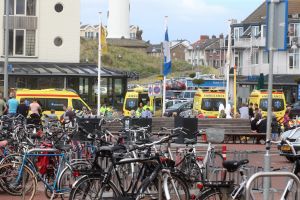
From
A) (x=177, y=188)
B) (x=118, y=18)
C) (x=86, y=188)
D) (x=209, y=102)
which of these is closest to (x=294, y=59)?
(x=118, y=18)

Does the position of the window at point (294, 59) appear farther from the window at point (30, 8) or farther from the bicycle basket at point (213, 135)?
the bicycle basket at point (213, 135)

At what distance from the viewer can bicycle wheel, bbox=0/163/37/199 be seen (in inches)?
506

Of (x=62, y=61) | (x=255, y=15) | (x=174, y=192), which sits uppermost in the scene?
(x=255, y=15)

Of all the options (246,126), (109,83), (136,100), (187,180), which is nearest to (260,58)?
(109,83)

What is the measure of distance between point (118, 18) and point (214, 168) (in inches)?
3179

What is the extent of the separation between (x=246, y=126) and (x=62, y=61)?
24.4m

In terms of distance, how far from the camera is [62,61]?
2176 inches

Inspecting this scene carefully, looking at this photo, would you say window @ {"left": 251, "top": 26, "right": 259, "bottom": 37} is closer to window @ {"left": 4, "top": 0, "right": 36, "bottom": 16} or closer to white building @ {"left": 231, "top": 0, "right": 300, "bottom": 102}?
white building @ {"left": 231, "top": 0, "right": 300, "bottom": 102}

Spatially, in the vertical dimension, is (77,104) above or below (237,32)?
below

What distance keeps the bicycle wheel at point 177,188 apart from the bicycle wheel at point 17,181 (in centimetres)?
285

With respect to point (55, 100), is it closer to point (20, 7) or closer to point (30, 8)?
point (30, 8)

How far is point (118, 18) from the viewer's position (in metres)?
93.6

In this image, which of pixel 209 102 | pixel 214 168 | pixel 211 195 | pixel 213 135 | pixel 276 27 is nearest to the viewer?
pixel 211 195

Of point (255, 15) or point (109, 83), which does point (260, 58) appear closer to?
point (255, 15)
